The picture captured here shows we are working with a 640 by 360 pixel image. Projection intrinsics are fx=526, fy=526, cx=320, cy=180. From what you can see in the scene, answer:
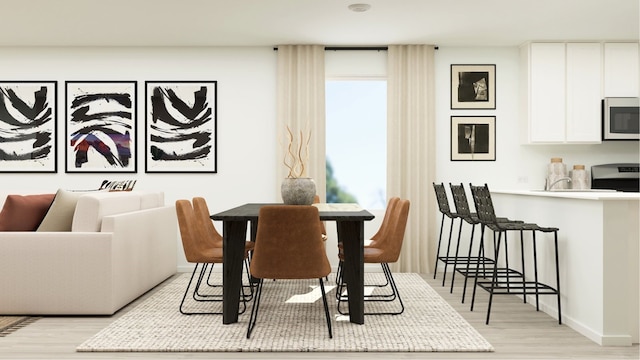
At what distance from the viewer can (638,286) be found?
3250 millimetres

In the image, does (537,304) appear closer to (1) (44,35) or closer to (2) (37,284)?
(2) (37,284)

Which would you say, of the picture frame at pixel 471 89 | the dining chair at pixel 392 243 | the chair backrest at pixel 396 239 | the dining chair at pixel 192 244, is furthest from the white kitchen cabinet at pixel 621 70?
the dining chair at pixel 192 244

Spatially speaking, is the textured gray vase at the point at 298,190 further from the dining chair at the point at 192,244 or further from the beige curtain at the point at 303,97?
the beige curtain at the point at 303,97

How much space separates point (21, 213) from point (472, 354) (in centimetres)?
334

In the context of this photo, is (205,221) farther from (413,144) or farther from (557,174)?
(557,174)

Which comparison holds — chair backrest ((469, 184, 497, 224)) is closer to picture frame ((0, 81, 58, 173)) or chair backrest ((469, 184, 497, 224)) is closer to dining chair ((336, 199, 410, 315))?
dining chair ((336, 199, 410, 315))

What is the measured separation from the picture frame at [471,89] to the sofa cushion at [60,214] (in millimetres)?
4262

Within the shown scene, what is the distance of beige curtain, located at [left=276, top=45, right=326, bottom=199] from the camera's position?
20.0 feet

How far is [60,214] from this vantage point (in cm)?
398

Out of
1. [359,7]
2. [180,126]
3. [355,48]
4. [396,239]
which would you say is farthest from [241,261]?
[355,48]

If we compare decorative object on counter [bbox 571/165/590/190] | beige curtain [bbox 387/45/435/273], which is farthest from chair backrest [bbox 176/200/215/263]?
decorative object on counter [bbox 571/165/590/190]

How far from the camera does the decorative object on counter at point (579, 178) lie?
19.9 ft

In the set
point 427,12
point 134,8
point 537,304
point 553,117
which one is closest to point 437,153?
point 553,117

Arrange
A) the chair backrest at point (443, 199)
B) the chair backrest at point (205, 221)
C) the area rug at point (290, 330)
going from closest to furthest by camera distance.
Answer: the area rug at point (290, 330)
the chair backrest at point (205, 221)
the chair backrest at point (443, 199)
